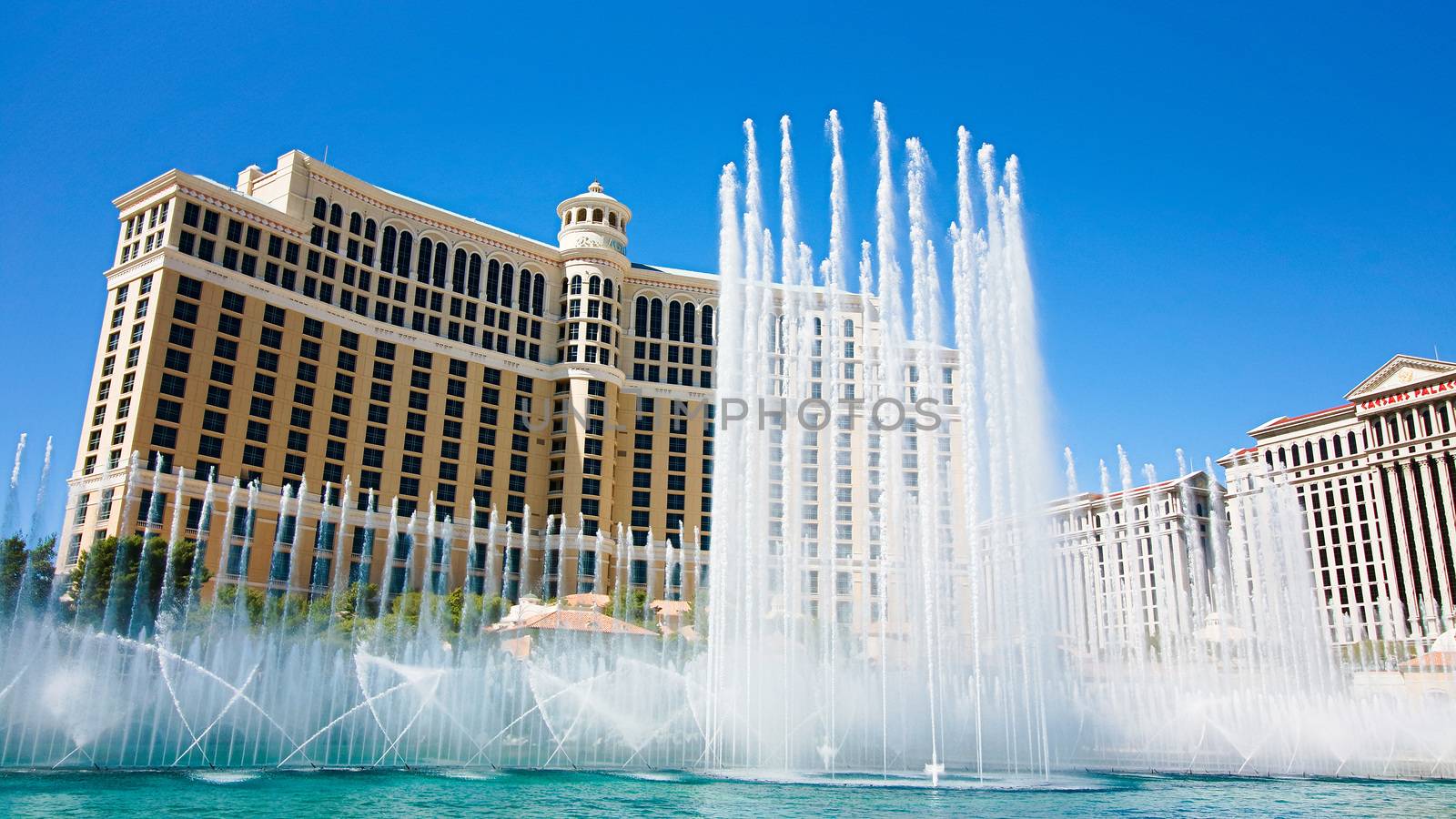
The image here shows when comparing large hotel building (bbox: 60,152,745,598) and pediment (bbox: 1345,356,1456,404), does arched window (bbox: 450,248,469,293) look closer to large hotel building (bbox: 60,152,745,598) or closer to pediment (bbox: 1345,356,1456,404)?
large hotel building (bbox: 60,152,745,598)

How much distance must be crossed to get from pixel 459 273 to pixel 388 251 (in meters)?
5.36

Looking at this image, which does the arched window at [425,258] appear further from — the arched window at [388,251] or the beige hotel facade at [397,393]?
the arched window at [388,251]

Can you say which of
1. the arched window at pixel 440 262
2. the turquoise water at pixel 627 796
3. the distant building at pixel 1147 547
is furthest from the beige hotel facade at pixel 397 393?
the turquoise water at pixel 627 796

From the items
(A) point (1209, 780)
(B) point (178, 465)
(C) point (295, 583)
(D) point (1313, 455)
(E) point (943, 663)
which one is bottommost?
(A) point (1209, 780)

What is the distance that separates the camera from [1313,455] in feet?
310

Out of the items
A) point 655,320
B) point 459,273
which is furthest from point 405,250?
point 655,320

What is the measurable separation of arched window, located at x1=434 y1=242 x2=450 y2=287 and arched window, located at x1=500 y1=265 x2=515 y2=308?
4383mm

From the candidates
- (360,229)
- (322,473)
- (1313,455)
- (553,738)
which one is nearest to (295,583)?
(322,473)

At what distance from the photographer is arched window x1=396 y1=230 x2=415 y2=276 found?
73.8 metres

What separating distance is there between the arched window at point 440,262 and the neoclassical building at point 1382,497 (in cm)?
6247

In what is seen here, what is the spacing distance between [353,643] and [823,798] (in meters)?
25.4

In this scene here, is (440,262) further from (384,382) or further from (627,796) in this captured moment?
(627,796)

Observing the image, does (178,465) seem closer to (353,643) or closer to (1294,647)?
(353,643)

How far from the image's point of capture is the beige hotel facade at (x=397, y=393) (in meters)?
59.9
